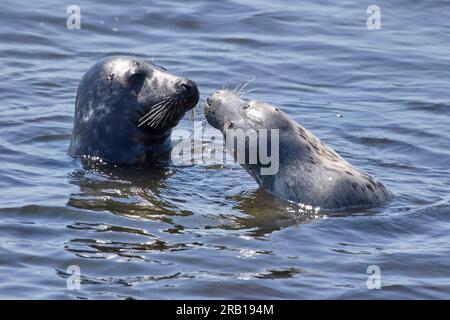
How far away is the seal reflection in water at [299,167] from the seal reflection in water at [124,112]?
460 mm

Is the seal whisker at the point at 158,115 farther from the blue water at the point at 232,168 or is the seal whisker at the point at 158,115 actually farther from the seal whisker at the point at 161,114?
the blue water at the point at 232,168

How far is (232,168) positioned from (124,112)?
3.40ft

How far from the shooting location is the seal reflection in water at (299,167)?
28.7 ft

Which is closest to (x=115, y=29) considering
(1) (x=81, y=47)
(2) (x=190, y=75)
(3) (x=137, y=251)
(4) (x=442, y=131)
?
(1) (x=81, y=47)

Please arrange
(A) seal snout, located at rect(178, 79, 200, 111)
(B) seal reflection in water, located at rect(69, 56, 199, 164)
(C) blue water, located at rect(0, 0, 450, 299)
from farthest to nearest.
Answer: (B) seal reflection in water, located at rect(69, 56, 199, 164) < (A) seal snout, located at rect(178, 79, 200, 111) < (C) blue water, located at rect(0, 0, 450, 299)

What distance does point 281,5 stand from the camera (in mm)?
15555

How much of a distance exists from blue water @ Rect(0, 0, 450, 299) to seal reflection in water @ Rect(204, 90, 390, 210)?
139 millimetres

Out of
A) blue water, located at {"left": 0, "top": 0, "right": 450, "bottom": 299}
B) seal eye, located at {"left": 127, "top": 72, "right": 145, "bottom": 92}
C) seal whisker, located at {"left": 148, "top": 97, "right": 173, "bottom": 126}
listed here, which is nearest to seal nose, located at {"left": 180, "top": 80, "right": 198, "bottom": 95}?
seal whisker, located at {"left": 148, "top": 97, "right": 173, "bottom": 126}

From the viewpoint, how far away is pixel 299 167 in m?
8.88

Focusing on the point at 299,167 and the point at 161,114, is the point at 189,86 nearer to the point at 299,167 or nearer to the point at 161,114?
the point at 161,114

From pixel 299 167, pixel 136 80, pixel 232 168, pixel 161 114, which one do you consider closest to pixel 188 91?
pixel 161 114

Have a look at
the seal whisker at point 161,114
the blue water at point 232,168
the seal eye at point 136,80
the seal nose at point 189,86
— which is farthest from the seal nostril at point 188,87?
A: the blue water at point 232,168

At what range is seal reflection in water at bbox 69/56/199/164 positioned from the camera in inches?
375

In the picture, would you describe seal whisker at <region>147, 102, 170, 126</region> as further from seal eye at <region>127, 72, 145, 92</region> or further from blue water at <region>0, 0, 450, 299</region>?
blue water at <region>0, 0, 450, 299</region>
